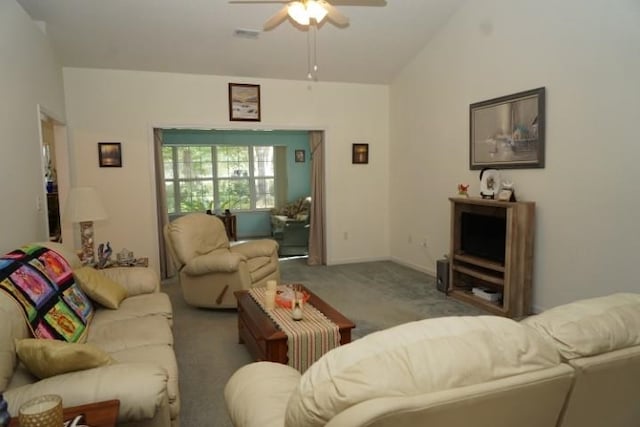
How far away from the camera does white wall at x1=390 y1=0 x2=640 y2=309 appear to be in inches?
126

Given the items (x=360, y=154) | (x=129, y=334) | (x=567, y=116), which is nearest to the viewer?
(x=129, y=334)

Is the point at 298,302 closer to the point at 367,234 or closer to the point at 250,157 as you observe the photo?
the point at 367,234

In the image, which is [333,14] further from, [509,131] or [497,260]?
[497,260]

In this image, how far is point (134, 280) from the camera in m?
3.31

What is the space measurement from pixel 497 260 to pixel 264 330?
259 cm

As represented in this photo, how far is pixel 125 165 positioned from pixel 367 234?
348 cm

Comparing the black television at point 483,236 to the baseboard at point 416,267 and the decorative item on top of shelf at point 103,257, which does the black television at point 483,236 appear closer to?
the baseboard at point 416,267

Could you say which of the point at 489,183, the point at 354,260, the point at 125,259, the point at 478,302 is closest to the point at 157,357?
the point at 125,259

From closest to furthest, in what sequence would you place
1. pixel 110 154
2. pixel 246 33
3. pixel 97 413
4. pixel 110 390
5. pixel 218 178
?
pixel 97 413
pixel 110 390
pixel 246 33
pixel 110 154
pixel 218 178

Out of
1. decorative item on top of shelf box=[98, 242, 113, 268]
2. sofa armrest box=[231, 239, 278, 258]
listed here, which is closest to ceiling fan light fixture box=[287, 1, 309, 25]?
sofa armrest box=[231, 239, 278, 258]

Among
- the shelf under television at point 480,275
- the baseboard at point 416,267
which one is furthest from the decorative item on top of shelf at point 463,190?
the baseboard at point 416,267

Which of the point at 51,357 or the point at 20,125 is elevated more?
the point at 20,125

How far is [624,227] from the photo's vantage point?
127 inches

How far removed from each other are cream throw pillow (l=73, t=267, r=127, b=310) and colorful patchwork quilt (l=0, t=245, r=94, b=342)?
6 centimetres
